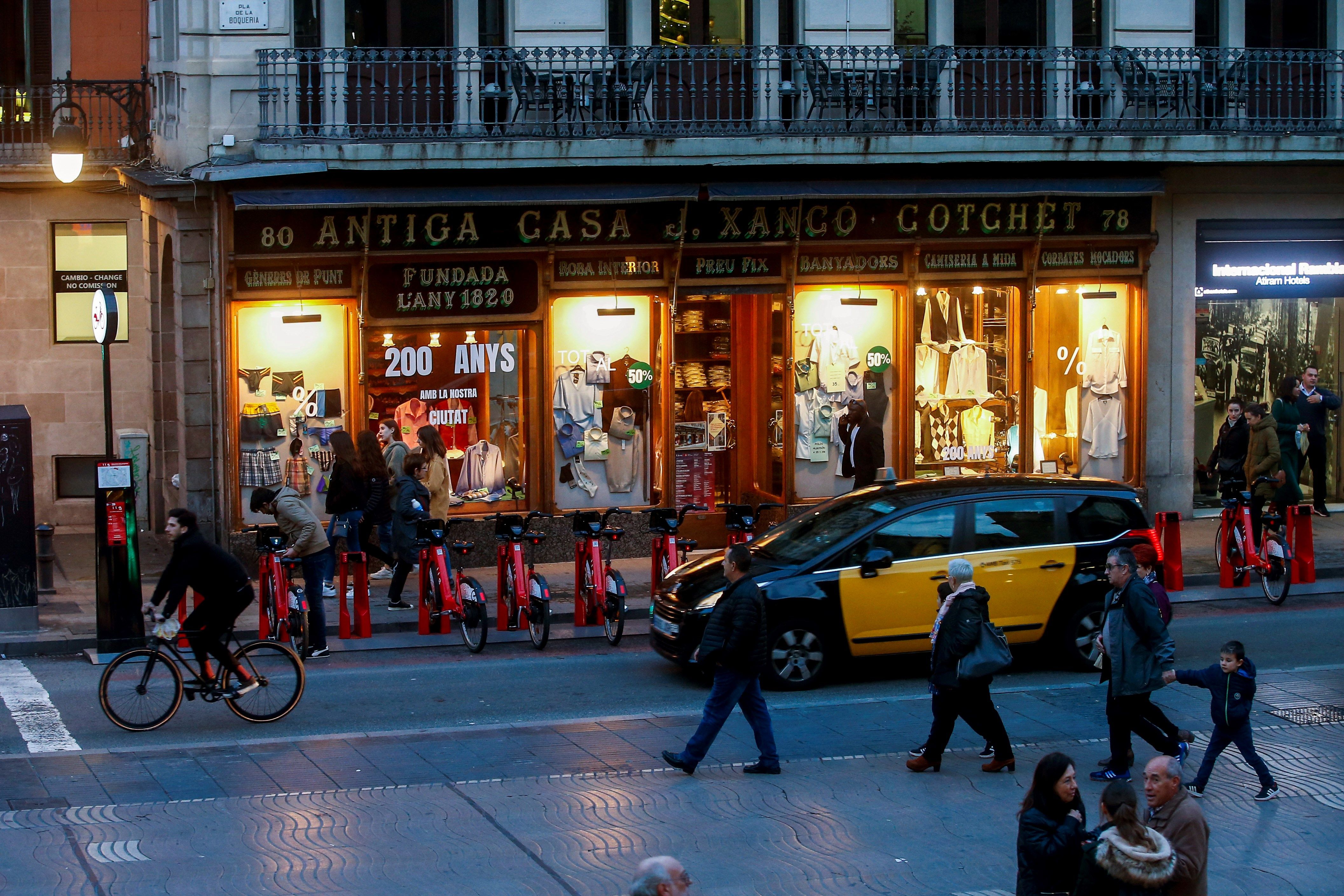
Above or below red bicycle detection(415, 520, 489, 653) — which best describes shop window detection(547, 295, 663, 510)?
above

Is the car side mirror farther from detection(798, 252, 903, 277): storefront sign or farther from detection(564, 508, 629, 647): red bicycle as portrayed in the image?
detection(798, 252, 903, 277): storefront sign

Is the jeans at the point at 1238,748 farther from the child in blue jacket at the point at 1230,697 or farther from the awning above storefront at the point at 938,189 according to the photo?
the awning above storefront at the point at 938,189

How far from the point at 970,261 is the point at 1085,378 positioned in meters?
2.21

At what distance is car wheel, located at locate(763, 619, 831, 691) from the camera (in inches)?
471

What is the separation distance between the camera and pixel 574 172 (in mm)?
17891

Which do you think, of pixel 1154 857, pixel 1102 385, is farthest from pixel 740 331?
pixel 1154 857

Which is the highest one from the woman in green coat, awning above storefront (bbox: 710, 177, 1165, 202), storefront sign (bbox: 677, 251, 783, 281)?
awning above storefront (bbox: 710, 177, 1165, 202)

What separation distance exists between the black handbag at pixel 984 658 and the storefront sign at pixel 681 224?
9769mm

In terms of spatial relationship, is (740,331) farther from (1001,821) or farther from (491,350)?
(1001,821)

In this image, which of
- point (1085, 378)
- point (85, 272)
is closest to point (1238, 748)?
point (1085, 378)

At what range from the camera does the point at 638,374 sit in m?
18.8

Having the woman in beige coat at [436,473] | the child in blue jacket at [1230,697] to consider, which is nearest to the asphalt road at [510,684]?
the woman in beige coat at [436,473]

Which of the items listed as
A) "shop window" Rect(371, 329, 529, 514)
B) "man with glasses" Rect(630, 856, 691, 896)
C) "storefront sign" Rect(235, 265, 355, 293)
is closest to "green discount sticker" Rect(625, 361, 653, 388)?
"shop window" Rect(371, 329, 529, 514)

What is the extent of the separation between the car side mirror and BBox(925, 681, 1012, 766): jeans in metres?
2.47
